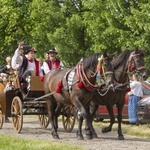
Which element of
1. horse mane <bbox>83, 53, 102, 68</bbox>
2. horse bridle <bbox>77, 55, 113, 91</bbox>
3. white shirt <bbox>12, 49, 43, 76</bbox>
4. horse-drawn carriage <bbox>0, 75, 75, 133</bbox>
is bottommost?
horse-drawn carriage <bbox>0, 75, 75, 133</bbox>

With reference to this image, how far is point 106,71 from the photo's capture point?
12141 mm

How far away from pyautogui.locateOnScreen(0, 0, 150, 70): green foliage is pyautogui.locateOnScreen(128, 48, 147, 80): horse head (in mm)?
10601

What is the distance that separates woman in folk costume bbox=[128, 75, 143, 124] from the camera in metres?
16.3

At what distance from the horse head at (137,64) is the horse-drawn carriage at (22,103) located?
2.58 metres

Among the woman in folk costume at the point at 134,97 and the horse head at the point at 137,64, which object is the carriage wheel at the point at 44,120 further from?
the horse head at the point at 137,64

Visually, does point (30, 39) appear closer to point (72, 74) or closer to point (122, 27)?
point (122, 27)

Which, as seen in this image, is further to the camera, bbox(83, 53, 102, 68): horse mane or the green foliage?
the green foliage

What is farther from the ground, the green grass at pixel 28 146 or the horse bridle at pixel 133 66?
the horse bridle at pixel 133 66

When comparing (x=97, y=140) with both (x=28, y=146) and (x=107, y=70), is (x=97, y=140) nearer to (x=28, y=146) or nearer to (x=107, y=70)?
(x=107, y=70)

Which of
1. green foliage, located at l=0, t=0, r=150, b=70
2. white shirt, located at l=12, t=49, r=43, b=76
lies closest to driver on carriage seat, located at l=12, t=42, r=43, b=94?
white shirt, located at l=12, t=49, r=43, b=76

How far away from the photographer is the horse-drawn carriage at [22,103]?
14.2 m

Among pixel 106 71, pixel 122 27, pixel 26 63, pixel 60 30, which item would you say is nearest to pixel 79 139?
pixel 106 71

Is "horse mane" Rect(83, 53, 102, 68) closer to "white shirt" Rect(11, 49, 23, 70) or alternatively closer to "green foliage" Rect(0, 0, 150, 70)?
"white shirt" Rect(11, 49, 23, 70)

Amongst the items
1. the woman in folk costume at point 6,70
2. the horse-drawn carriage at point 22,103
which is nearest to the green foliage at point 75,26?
the woman in folk costume at point 6,70
